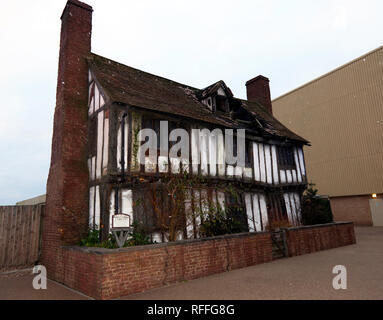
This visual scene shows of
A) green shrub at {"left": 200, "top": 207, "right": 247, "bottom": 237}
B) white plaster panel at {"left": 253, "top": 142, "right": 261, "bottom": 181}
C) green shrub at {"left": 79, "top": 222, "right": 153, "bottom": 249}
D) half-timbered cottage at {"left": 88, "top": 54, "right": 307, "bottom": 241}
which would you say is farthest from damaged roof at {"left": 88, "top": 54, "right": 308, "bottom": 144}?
green shrub at {"left": 79, "top": 222, "right": 153, "bottom": 249}

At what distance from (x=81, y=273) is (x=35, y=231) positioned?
3592 millimetres

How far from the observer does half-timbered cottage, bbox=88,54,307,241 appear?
25.7 ft

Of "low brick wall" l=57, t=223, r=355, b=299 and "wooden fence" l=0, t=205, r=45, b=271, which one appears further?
"wooden fence" l=0, t=205, r=45, b=271

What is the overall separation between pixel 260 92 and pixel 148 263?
14.4 meters

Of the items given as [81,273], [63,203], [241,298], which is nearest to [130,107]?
[63,203]

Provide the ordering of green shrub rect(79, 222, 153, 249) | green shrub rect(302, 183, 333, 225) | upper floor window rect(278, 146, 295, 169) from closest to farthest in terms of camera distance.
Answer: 1. green shrub rect(79, 222, 153, 249)
2. green shrub rect(302, 183, 333, 225)
3. upper floor window rect(278, 146, 295, 169)

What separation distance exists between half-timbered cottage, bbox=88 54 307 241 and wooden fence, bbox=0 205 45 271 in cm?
200

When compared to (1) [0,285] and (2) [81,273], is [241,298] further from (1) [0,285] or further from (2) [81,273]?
(1) [0,285]

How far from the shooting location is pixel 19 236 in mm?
8109

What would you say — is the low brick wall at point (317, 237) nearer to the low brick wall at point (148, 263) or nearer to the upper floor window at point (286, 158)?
the low brick wall at point (148, 263)

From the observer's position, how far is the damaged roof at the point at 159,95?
8.62 metres

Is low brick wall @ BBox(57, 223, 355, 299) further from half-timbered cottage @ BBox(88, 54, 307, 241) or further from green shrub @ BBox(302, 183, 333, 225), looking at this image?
green shrub @ BBox(302, 183, 333, 225)

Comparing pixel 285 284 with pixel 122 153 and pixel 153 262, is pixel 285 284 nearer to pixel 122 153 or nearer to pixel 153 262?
pixel 153 262

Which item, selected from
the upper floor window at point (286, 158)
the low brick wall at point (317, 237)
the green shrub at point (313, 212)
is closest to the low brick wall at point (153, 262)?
the low brick wall at point (317, 237)
